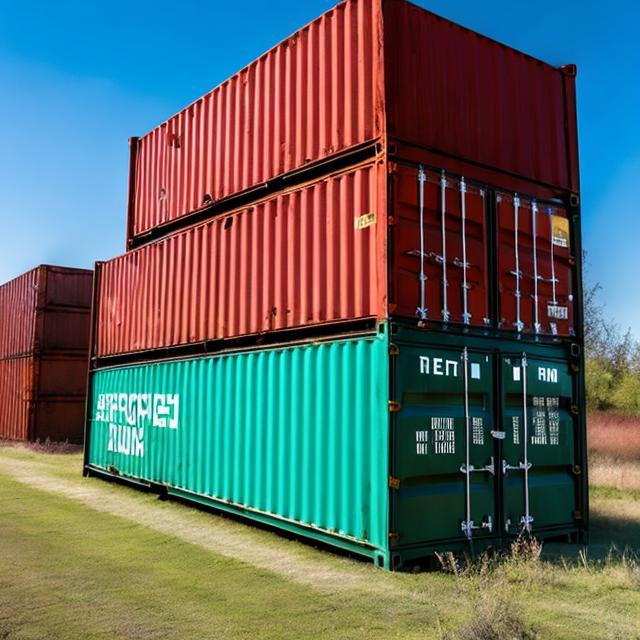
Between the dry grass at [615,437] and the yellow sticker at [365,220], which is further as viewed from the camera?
the dry grass at [615,437]

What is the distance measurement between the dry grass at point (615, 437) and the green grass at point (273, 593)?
11322 millimetres

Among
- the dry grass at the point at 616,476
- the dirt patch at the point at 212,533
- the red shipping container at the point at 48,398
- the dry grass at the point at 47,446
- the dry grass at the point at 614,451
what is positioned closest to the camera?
the dirt patch at the point at 212,533

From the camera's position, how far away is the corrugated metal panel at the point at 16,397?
22.3 metres

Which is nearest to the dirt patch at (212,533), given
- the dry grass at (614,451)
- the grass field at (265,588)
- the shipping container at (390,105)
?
the grass field at (265,588)

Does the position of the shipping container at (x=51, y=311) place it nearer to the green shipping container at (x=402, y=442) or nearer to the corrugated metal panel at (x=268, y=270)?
the corrugated metal panel at (x=268, y=270)

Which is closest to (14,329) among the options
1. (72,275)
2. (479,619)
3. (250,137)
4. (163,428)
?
(72,275)

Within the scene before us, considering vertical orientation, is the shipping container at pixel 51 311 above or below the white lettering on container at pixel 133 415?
above

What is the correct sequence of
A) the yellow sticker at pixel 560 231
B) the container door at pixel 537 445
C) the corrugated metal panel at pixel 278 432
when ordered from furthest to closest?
the yellow sticker at pixel 560 231 → the container door at pixel 537 445 → the corrugated metal panel at pixel 278 432

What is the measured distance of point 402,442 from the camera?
24.2ft

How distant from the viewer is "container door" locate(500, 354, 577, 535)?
8320mm

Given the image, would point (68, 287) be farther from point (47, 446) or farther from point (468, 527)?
point (468, 527)

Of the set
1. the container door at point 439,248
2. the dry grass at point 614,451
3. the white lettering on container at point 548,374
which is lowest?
the dry grass at point 614,451

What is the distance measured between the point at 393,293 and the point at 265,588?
133 inches

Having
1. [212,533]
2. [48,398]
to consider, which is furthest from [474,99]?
[48,398]
